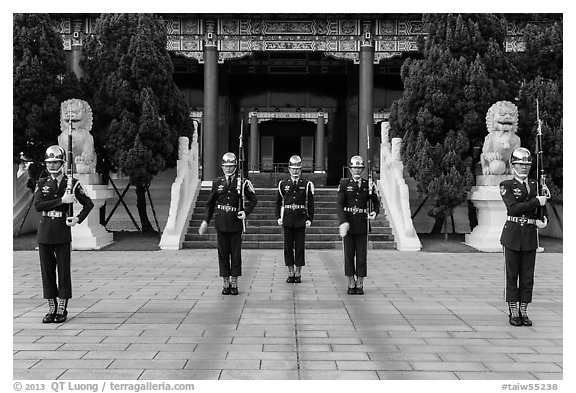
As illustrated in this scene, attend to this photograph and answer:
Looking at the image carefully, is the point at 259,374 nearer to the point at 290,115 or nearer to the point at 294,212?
the point at 294,212

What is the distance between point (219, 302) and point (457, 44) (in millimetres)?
7486

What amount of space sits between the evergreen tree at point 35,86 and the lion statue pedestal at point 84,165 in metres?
0.43

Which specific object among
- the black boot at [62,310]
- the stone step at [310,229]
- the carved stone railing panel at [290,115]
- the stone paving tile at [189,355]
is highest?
the carved stone railing panel at [290,115]

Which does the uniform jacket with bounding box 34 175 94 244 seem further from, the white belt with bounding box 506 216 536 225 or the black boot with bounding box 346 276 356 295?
the white belt with bounding box 506 216 536 225

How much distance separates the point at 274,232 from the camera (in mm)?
10547

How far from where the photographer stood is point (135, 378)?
10.7 ft

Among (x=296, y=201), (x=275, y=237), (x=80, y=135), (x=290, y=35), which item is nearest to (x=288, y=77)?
(x=290, y=35)

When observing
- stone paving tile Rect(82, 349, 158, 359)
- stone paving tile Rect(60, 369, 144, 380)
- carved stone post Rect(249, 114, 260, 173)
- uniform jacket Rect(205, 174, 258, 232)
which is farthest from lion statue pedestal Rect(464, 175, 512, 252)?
carved stone post Rect(249, 114, 260, 173)

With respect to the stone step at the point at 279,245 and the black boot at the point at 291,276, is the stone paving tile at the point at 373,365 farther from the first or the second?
the stone step at the point at 279,245

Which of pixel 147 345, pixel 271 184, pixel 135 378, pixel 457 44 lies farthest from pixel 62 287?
pixel 271 184

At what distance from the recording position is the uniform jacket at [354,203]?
5938 mm

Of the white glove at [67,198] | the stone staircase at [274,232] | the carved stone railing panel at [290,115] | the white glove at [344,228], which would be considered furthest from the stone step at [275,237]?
the carved stone railing panel at [290,115]

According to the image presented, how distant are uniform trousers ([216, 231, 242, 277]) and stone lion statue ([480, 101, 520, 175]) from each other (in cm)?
586

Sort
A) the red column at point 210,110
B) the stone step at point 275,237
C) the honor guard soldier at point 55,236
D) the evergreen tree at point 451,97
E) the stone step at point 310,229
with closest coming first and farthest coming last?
1. the honor guard soldier at point 55,236
2. the evergreen tree at point 451,97
3. the stone step at point 275,237
4. the stone step at point 310,229
5. the red column at point 210,110
